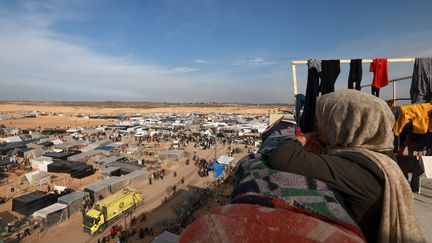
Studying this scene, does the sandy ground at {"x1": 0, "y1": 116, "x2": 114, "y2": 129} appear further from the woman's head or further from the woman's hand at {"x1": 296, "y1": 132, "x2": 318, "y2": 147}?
the woman's head

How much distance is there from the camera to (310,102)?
154 inches

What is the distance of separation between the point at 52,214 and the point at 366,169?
67.3 feet

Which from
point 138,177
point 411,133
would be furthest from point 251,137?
point 411,133

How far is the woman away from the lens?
1.31 metres

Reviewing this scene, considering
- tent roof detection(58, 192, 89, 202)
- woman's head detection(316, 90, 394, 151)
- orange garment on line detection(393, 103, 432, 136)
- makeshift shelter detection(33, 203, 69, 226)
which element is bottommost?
makeshift shelter detection(33, 203, 69, 226)

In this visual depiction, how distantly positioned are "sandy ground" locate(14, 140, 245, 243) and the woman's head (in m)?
16.1

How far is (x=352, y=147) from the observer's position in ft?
5.28

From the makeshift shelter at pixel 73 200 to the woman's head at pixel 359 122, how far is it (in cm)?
2090

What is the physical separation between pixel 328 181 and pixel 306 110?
8.90ft

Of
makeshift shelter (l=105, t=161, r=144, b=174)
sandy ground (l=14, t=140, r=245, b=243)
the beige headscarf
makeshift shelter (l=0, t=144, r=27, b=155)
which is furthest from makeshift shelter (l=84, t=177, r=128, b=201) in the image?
makeshift shelter (l=0, t=144, r=27, b=155)

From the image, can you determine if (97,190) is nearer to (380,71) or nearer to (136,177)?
(136,177)

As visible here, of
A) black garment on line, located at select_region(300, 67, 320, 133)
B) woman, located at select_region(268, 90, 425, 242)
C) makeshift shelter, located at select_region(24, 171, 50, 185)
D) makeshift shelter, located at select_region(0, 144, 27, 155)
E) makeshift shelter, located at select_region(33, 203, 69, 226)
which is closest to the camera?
woman, located at select_region(268, 90, 425, 242)

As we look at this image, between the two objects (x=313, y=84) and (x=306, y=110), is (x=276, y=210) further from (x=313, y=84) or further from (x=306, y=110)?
(x=313, y=84)

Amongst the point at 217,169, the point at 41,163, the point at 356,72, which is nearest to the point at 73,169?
the point at 41,163
